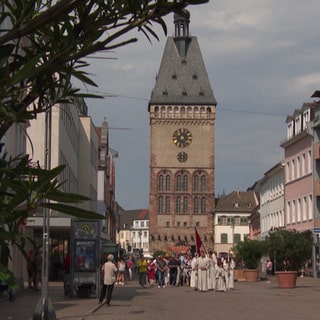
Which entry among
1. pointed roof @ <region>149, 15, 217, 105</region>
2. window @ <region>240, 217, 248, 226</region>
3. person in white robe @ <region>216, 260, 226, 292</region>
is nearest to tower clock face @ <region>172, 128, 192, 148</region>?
pointed roof @ <region>149, 15, 217, 105</region>

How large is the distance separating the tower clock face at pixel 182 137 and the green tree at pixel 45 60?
436ft

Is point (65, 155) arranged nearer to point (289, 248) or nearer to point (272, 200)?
point (289, 248)

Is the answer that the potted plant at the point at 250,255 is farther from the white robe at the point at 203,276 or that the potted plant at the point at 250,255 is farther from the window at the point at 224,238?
the window at the point at 224,238

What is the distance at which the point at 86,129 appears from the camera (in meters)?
70.1

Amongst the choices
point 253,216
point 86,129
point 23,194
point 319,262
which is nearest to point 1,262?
point 23,194

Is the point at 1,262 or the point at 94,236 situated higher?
the point at 94,236

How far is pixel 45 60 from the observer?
426cm

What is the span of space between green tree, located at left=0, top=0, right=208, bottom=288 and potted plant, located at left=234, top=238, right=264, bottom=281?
42.1 m

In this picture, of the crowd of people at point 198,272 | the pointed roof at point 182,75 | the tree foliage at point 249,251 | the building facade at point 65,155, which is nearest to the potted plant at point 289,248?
the crowd of people at point 198,272

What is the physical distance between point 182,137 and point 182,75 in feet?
39.8

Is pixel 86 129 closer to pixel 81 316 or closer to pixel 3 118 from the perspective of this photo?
pixel 81 316

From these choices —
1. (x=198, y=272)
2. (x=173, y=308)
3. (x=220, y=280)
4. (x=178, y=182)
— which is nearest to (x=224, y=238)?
(x=178, y=182)

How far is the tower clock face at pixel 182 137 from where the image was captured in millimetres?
137875

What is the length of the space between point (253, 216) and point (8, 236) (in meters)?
99.4
